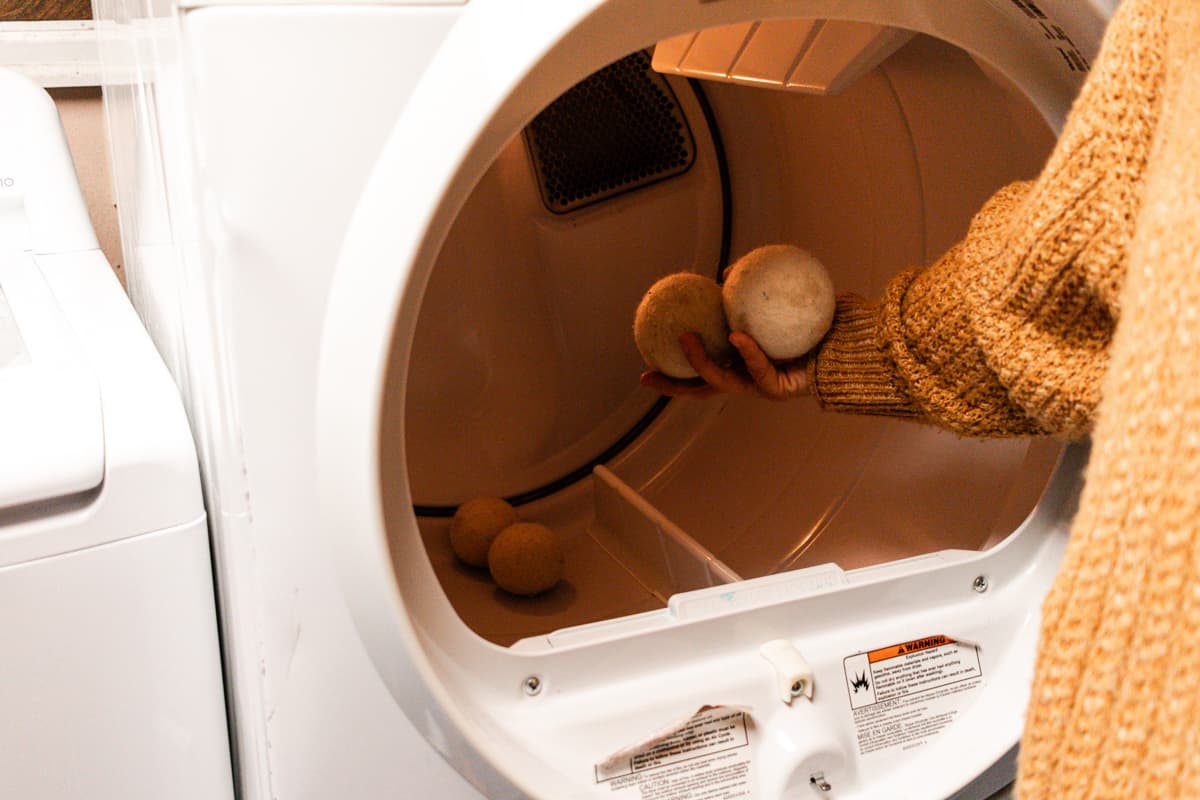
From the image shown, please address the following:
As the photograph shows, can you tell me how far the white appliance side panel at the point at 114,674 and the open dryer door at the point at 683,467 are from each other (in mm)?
132

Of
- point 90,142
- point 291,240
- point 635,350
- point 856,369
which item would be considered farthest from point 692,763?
point 90,142

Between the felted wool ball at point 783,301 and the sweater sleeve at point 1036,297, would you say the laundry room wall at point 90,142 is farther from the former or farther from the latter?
the sweater sleeve at point 1036,297

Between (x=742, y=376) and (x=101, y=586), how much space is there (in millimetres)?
498

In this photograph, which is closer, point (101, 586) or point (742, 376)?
point (101, 586)

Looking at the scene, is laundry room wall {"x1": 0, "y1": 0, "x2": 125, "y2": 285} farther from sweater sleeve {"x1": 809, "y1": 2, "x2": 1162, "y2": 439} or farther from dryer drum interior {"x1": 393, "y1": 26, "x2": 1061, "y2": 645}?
sweater sleeve {"x1": 809, "y1": 2, "x2": 1162, "y2": 439}

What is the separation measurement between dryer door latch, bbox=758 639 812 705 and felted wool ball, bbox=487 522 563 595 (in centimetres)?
32

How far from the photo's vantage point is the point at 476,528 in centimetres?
99

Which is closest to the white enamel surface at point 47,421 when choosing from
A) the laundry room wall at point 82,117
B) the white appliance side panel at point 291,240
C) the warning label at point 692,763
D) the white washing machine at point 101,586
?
the white washing machine at point 101,586

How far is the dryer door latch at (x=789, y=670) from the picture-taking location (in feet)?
2.09

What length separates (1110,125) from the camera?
0.45 m

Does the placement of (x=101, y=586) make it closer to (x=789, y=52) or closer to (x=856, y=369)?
(x=856, y=369)

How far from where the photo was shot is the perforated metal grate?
43.5 inches

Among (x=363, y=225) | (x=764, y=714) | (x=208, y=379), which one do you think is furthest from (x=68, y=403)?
(x=764, y=714)

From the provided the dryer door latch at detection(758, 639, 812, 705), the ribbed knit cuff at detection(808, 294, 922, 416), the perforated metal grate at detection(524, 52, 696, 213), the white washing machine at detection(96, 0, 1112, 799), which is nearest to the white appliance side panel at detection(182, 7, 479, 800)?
the white washing machine at detection(96, 0, 1112, 799)
